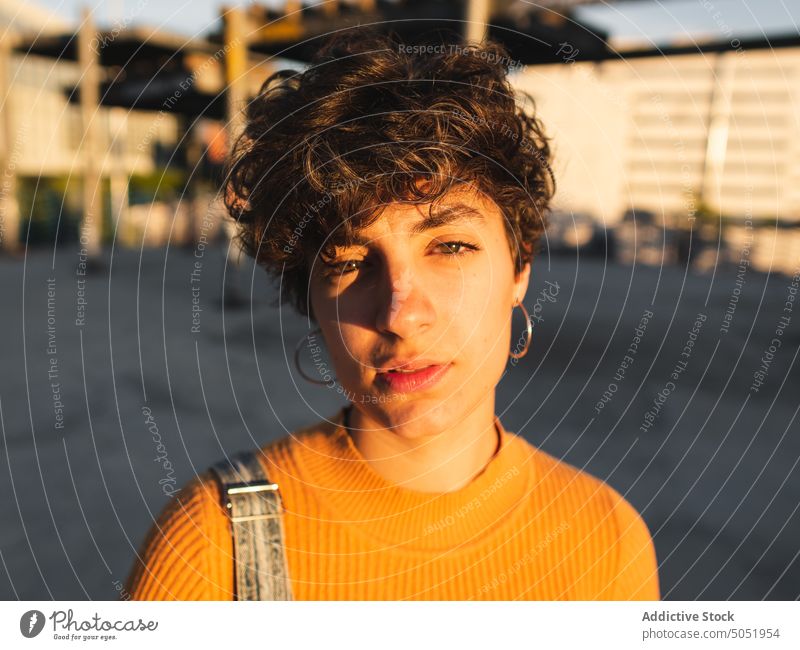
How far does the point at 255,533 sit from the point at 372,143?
0.76 meters

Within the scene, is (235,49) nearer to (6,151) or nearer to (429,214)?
(6,151)

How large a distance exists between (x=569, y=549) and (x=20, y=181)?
1468 cm

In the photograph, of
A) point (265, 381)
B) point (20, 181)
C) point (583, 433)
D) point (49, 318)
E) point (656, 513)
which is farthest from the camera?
point (20, 181)

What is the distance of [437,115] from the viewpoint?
1.21 metres

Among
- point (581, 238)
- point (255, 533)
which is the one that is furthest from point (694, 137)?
point (255, 533)

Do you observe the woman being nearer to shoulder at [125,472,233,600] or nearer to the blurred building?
shoulder at [125,472,233,600]

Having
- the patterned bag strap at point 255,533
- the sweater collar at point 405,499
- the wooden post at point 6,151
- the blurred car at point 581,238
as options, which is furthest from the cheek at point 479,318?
the blurred car at point 581,238

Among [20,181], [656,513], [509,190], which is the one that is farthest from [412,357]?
[20,181]

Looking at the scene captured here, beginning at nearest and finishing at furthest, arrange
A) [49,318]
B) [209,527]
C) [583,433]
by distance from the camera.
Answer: [209,527]
[583,433]
[49,318]

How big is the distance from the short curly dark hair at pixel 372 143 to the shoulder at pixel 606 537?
21.1 inches

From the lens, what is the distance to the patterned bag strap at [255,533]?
47.3 inches

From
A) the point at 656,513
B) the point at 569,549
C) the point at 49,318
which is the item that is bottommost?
the point at 656,513

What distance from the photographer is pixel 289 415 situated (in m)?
4.59
